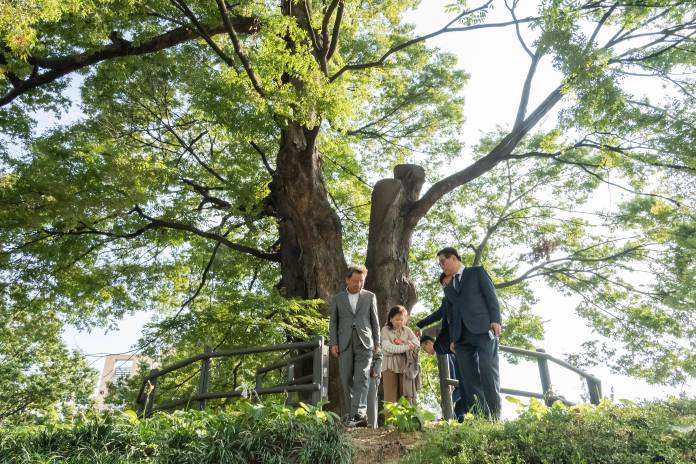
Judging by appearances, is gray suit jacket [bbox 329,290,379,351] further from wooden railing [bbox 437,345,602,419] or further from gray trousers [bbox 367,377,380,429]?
wooden railing [bbox 437,345,602,419]

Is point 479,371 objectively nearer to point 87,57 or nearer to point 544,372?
point 544,372

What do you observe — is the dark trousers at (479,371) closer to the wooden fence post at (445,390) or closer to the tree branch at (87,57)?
the wooden fence post at (445,390)

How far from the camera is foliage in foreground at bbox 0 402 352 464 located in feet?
12.4

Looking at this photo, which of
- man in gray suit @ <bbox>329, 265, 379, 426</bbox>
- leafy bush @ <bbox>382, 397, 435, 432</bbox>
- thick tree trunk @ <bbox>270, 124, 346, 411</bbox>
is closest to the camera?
leafy bush @ <bbox>382, 397, 435, 432</bbox>

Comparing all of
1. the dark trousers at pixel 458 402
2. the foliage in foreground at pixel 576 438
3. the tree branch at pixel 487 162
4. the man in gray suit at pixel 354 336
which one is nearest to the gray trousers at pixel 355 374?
the man in gray suit at pixel 354 336

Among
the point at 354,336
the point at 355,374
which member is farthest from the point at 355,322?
the point at 355,374

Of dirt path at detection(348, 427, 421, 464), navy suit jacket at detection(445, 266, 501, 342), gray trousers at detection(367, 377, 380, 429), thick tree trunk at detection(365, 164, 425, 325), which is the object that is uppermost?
thick tree trunk at detection(365, 164, 425, 325)

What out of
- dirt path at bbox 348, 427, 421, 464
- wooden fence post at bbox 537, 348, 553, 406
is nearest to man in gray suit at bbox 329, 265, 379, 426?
dirt path at bbox 348, 427, 421, 464

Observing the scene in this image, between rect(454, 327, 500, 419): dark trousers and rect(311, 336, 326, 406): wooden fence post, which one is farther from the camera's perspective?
rect(311, 336, 326, 406): wooden fence post

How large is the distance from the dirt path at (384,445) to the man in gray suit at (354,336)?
0.92 m

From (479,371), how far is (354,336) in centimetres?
155

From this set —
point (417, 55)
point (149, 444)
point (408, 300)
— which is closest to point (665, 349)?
point (408, 300)

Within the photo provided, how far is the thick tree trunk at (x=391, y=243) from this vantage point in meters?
9.44

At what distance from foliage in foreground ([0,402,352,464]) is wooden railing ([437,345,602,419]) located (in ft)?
7.92
